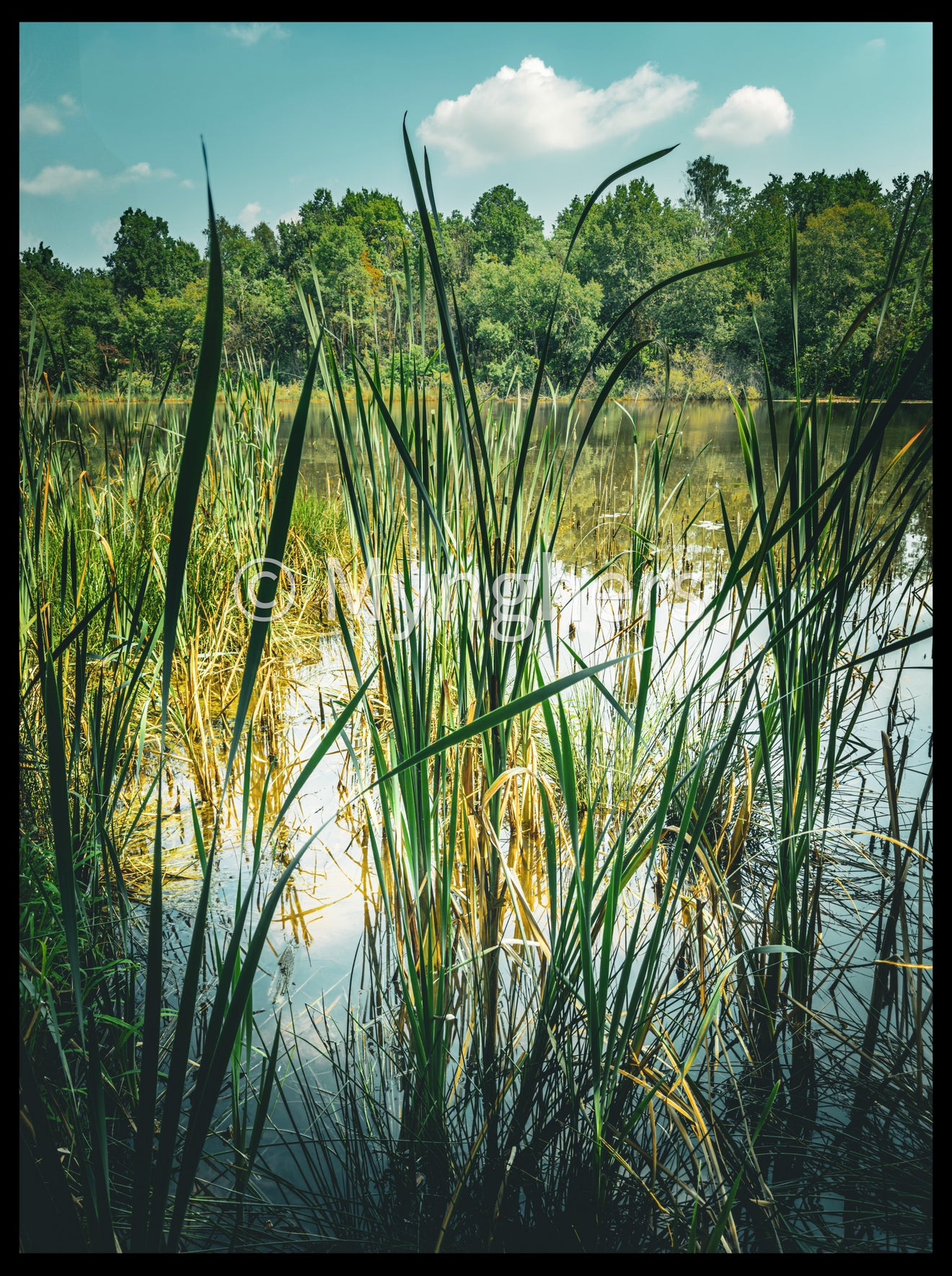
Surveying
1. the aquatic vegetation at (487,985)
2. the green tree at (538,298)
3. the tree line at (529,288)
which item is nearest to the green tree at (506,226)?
the tree line at (529,288)

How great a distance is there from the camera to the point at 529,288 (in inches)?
417

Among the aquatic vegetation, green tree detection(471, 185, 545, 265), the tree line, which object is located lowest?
the aquatic vegetation

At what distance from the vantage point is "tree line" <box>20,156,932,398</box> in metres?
1.45

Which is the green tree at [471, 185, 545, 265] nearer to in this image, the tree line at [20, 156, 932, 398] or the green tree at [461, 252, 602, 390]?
the tree line at [20, 156, 932, 398]

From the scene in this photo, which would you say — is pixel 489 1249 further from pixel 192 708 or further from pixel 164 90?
pixel 164 90

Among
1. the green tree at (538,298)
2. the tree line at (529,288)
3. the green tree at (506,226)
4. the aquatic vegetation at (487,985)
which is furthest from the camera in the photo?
the green tree at (506,226)

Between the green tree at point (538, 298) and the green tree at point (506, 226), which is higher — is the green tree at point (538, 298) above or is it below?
below

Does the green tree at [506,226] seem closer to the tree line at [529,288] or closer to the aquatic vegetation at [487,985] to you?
the tree line at [529,288]

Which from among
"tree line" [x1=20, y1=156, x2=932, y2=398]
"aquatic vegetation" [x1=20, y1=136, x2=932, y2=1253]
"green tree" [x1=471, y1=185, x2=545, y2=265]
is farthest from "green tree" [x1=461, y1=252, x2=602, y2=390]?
"aquatic vegetation" [x1=20, y1=136, x2=932, y2=1253]

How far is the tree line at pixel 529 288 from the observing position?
1454 millimetres

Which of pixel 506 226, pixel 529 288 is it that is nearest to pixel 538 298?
pixel 529 288

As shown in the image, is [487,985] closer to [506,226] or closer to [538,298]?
[538,298]

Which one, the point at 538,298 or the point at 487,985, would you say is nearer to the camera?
the point at 487,985

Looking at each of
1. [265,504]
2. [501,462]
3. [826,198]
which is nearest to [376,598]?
[501,462]
